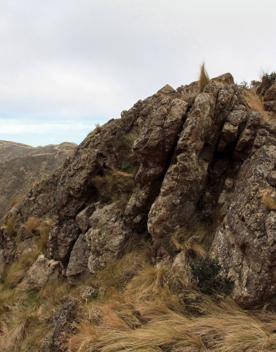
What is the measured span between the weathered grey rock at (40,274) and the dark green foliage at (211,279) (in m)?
5.04

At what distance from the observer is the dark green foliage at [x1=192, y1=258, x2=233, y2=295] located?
26.8 ft

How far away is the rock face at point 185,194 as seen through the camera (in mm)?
8297

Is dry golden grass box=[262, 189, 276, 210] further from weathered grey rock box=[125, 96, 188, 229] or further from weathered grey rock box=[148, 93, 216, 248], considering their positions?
weathered grey rock box=[125, 96, 188, 229]

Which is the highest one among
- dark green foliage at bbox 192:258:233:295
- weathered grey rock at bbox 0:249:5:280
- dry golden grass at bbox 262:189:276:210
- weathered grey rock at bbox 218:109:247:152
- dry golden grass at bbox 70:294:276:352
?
weathered grey rock at bbox 218:109:247:152

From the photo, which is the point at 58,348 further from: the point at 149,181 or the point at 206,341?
the point at 149,181

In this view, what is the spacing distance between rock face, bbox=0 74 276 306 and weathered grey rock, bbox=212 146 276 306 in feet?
0.07

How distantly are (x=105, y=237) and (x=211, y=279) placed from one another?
12.1 feet

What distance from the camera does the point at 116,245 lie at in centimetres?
1076

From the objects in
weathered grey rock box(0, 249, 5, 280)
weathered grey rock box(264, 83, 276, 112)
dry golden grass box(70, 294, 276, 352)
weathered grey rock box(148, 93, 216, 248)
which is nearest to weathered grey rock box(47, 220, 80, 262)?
weathered grey rock box(0, 249, 5, 280)

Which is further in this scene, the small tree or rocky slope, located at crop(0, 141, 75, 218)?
rocky slope, located at crop(0, 141, 75, 218)

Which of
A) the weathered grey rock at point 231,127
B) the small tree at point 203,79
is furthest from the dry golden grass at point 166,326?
the small tree at point 203,79

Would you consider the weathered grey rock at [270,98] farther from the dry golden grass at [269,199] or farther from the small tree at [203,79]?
the dry golden grass at [269,199]

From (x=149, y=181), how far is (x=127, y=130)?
330cm

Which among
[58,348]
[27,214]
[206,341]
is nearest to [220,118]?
[206,341]
